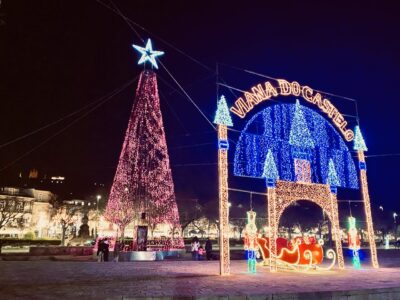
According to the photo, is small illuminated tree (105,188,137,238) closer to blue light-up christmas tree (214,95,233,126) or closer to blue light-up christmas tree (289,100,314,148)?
blue light-up christmas tree (214,95,233,126)

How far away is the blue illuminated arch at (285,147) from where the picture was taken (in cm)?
1597

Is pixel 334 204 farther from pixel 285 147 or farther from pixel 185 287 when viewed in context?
pixel 185 287

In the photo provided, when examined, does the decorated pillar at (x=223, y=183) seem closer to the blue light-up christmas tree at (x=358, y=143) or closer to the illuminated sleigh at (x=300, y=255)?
the illuminated sleigh at (x=300, y=255)

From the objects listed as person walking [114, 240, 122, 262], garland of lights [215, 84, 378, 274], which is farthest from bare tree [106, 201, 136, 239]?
garland of lights [215, 84, 378, 274]

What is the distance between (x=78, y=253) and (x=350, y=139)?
20.2 m

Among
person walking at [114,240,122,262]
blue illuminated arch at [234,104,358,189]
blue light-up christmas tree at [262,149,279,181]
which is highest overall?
blue illuminated arch at [234,104,358,189]

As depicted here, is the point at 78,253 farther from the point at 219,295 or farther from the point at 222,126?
the point at 219,295

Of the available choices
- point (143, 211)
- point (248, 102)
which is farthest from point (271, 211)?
point (143, 211)

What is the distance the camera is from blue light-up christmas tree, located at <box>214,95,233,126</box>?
1527cm

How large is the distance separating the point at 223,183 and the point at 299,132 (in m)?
A: 5.33

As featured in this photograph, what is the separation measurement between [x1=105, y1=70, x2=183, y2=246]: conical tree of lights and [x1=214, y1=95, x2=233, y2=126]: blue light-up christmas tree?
8.01 metres

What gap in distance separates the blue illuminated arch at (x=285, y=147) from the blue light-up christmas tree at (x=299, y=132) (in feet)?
0.67

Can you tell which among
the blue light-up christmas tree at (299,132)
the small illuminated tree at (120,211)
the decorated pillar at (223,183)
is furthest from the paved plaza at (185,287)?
the small illuminated tree at (120,211)

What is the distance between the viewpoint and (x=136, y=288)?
33.7 ft
